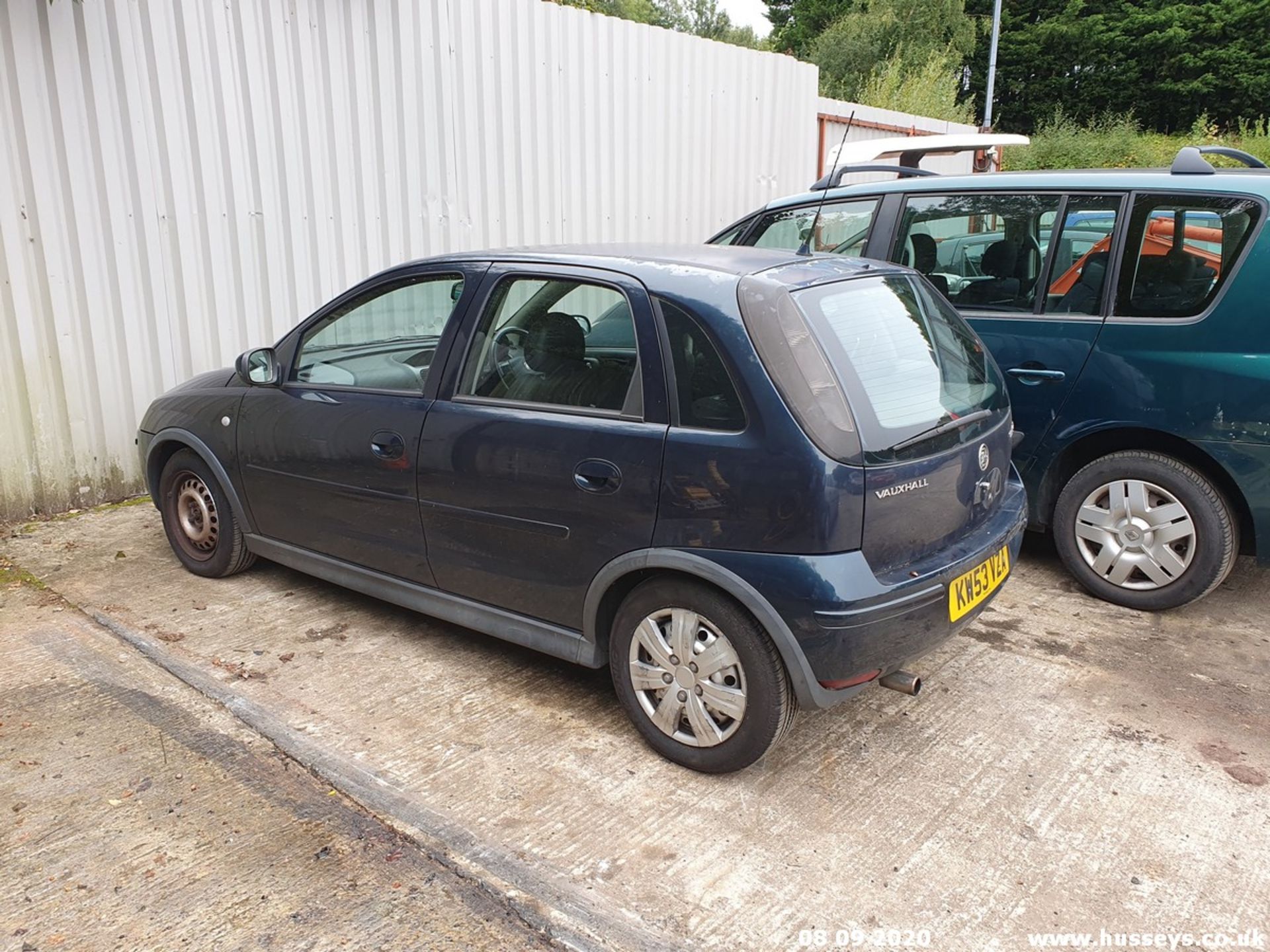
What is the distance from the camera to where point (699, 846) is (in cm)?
270

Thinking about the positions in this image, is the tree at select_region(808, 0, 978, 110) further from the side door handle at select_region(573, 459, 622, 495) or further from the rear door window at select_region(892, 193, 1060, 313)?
the side door handle at select_region(573, 459, 622, 495)

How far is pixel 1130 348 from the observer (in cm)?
414

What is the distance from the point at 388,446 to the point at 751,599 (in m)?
1.63

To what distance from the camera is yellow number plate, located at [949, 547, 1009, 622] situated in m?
2.97

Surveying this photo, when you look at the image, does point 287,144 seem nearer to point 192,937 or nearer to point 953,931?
point 192,937

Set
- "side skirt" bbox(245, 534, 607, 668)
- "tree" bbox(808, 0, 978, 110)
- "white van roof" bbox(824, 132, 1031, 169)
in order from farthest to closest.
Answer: "tree" bbox(808, 0, 978, 110) → "white van roof" bbox(824, 132, 1031, 169) → "side skirt" bbox(245, 534, 607, 668)

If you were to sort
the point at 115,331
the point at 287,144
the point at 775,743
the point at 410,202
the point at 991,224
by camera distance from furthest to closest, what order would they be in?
the point at 410,202, the point at 287,144, the point at 115,331, the point at 991,224, the point at 775,743

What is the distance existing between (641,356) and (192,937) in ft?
6.58

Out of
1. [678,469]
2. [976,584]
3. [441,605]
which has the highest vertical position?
[678,469]

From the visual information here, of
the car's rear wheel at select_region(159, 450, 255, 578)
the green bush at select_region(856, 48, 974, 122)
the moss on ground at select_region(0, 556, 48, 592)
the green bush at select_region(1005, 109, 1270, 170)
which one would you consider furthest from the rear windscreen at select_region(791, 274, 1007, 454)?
the green bush at select_region(1005, 109, 1270, 170)

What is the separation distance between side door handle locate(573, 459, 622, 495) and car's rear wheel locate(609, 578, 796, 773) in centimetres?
33

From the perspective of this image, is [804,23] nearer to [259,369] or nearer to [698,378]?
[259,369]

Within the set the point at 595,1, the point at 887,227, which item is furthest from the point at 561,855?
the point at 595,1

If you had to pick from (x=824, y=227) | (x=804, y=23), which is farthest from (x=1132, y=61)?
(x=824, y=227)
